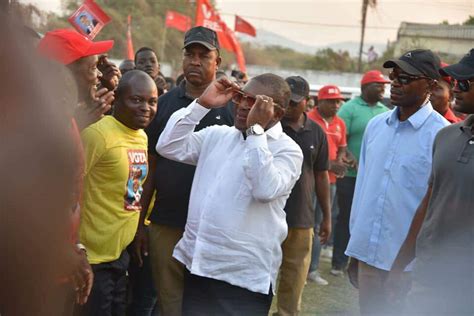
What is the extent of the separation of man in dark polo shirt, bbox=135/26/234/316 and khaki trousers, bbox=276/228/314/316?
4.68ft

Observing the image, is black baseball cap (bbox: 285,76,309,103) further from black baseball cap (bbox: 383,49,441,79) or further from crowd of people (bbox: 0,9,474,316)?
black baseball cap (bbox: 383,49,441,79)

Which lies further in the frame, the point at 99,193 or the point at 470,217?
the point at 99,193

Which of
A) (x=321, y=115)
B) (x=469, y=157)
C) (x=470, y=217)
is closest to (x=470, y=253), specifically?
(x=470, y=217)

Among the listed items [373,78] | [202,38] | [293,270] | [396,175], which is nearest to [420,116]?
[396,175]

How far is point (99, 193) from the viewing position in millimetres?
4508

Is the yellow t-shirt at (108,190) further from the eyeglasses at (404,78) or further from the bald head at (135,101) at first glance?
the eyeglasses at (404,78)

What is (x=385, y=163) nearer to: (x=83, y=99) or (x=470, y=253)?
(x=470, y=253)

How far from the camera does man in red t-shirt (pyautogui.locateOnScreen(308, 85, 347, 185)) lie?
8758mm

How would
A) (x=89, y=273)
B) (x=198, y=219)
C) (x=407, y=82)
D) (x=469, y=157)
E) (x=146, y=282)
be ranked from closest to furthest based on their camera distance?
(x=89, y=273) < (x=469, y=157) < (x=198, y=219) < (x=407, y=82) < (x=146, y=282)

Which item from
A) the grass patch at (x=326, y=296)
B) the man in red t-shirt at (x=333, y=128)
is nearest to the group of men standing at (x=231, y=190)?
the grass patch at (x=326, y=296)

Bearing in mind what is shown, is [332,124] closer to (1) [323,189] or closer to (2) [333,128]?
(2) [333,128]

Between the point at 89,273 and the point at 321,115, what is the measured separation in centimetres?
571

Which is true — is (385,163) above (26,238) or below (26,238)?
below

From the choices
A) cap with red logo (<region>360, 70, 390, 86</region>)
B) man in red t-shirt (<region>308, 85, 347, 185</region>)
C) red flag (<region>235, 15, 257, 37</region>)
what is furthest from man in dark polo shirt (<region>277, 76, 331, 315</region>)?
red flag (<region>235, 15, 257, 37</region>)
